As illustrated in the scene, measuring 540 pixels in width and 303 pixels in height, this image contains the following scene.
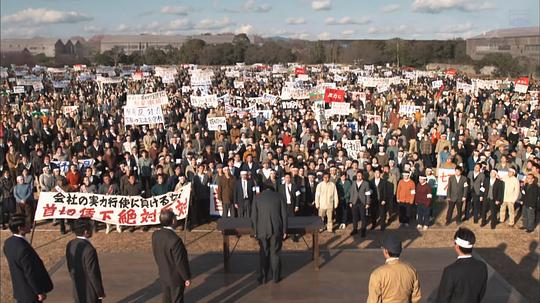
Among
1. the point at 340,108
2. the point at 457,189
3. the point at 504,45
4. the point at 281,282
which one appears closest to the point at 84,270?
the point at 281,282

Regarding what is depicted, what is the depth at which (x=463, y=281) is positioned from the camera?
17.1 ft

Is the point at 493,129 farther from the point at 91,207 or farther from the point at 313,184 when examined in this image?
the point at 91,207

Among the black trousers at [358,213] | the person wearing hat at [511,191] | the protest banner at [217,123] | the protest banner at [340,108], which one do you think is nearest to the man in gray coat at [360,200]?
the black trousers at [358,213]

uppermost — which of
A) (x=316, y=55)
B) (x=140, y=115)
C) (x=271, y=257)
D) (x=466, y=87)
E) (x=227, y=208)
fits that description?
(x=316, y=55)

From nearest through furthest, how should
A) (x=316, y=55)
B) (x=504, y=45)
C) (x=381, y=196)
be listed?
1. (x=381, y=196)
2. (x=504, y=45)
3. (x=316, y=55)

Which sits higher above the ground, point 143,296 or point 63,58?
point 63,58

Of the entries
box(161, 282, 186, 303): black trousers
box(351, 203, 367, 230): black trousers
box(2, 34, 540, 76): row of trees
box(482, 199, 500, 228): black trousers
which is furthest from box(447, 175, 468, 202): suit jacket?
box(2, 34, 540, 76): row of trees

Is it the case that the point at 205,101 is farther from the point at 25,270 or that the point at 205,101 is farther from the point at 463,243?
the point at 463,243

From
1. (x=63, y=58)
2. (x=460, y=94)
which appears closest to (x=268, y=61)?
(x=63, y=58)

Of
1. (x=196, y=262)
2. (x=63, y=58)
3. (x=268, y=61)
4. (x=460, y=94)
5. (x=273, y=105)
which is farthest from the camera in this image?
(x=63, y=58)

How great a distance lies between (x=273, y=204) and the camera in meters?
7.80

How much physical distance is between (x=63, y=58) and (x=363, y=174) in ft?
365

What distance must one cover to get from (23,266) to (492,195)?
991 centimetres

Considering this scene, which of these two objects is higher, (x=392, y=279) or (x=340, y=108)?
(x=340, y=108)
